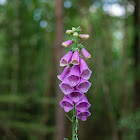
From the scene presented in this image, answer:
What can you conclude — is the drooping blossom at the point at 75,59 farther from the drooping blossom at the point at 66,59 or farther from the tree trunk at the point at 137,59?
the tree trunk at the point at 137,59

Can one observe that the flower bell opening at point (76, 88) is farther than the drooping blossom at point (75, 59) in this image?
No

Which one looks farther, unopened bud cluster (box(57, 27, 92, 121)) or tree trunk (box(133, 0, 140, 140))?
tree trunk (box(133, 0, 140, 140))

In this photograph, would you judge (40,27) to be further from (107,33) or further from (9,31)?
(107,33)

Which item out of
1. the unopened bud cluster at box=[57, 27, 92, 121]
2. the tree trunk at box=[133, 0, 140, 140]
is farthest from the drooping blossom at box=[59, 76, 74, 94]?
the tree trunk at box=[133, 0, 140, 140]

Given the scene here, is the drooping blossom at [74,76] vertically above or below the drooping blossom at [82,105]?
above

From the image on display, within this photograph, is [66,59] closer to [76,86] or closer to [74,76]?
[74,76]

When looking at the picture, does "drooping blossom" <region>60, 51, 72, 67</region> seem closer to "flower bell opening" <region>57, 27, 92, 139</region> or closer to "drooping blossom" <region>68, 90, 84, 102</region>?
"flower bell opening" <region>57, 27, 92, 139</region>

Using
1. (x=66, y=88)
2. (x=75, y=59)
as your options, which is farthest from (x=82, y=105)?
(x=75, y=59)

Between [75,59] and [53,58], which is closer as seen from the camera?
[75,59]

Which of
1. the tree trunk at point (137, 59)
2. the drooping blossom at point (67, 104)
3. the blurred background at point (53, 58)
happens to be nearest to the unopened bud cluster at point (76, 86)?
the drooping blossom at point (67, 104)
